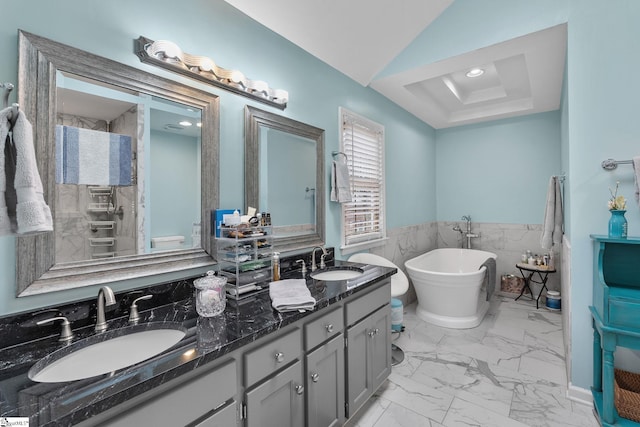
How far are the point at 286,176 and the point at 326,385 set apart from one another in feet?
4.66

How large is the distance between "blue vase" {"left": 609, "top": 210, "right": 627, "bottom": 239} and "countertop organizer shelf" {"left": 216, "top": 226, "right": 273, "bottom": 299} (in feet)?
7.27

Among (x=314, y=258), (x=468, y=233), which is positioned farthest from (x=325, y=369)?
(x=468, y=233)

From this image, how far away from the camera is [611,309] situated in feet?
5.68

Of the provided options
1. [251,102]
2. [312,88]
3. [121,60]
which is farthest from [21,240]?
[312,88]

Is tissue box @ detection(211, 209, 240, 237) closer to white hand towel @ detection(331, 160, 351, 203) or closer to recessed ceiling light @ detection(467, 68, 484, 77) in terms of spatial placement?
white hand towel @ detection(331, 160, 351, 203)

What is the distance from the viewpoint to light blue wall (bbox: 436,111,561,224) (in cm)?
404

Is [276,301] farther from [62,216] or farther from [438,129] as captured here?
[438,129]

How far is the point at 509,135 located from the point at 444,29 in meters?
2.44

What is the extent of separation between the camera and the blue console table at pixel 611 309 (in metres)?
1.70

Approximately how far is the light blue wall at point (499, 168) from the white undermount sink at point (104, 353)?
464 cm

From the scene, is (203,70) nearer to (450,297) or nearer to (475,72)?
(475,72)

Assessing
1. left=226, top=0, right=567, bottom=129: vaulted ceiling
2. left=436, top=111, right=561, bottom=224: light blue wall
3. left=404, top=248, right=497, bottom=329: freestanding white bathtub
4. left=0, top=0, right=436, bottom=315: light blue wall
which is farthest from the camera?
left=436, top=111, right=561, bottom=224: light blue wall

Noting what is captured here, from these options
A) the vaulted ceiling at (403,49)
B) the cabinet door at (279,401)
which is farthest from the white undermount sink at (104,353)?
the vaulted ceiling at (403,49)

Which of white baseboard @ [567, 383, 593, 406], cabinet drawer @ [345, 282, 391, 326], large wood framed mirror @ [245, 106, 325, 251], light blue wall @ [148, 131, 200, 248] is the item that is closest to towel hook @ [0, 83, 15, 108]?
light blue wall @ [148, 131, 200, 248]
